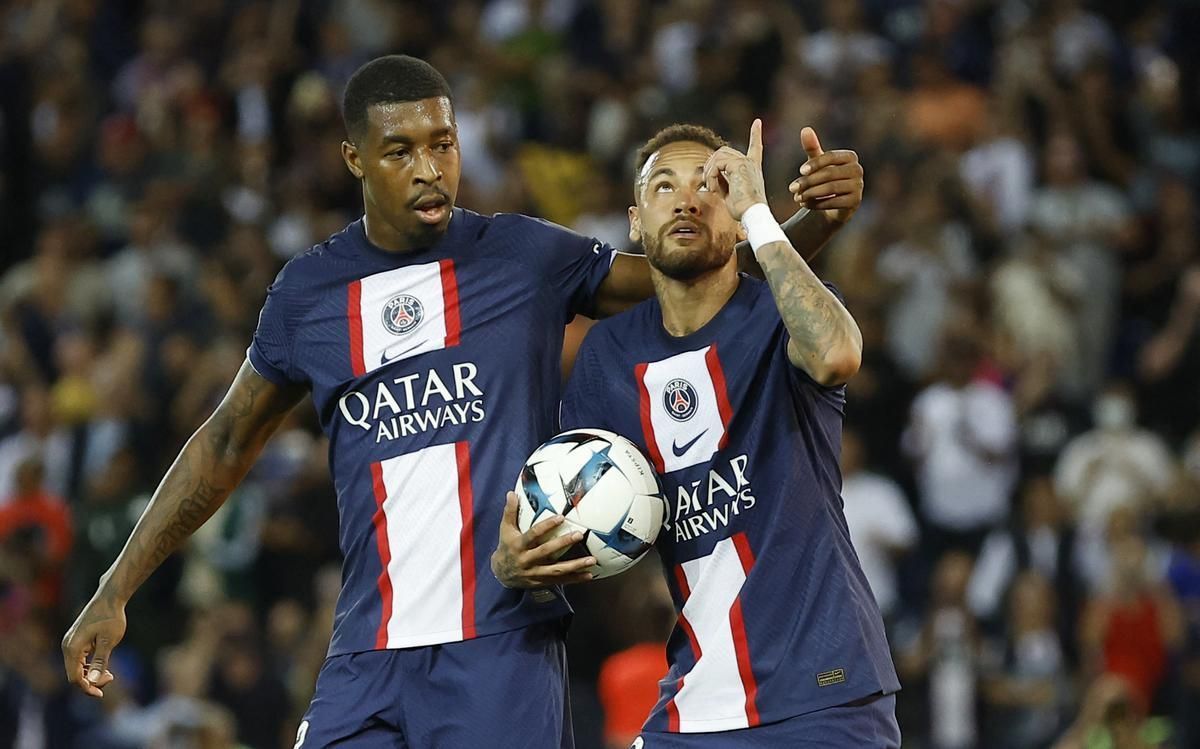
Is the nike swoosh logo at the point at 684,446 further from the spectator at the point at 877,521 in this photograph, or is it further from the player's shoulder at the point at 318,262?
the spectator at the point at 877,521

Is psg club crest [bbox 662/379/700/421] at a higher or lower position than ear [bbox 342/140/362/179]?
lower

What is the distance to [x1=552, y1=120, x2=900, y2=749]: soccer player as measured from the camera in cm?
495

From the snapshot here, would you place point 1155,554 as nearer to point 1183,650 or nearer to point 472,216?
point 1183,650

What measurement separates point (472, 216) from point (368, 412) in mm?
707

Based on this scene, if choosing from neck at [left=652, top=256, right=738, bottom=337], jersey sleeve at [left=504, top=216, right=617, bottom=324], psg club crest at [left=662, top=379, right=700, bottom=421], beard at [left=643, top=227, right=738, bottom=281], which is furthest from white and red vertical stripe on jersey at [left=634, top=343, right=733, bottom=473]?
jersey sleeve at [left=504, top=216, right=617, bottom=324]

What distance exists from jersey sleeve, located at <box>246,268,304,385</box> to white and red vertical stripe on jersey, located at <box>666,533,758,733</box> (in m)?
1.36

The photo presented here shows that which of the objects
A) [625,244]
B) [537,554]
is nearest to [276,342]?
[537,554]

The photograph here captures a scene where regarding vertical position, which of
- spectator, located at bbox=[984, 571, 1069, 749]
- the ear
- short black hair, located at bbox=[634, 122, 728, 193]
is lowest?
spectator, located at bbox=[984, 571, 1069, 749]

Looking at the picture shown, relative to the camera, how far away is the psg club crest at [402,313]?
552 centimetres

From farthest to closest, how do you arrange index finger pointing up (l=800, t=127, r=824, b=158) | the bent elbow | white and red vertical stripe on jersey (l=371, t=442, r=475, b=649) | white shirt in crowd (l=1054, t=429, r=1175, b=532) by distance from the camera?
white shirt in crowd (l=1054, t=429, r=1175, b=532), white and red vertical stripe on jersey (l=371, t=442, r=475, b=649), index finger pointing up (l=800, t=127, r=824, b=158), the bent elbow

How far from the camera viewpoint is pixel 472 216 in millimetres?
5770

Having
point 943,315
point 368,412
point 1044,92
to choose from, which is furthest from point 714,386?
point 1044,92

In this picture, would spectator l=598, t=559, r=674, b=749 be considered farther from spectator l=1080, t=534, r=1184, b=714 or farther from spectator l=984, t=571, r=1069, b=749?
spectator l=1080, t=534, r=1184, b=714

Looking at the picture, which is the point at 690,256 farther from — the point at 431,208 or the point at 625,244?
the point at 625,244
